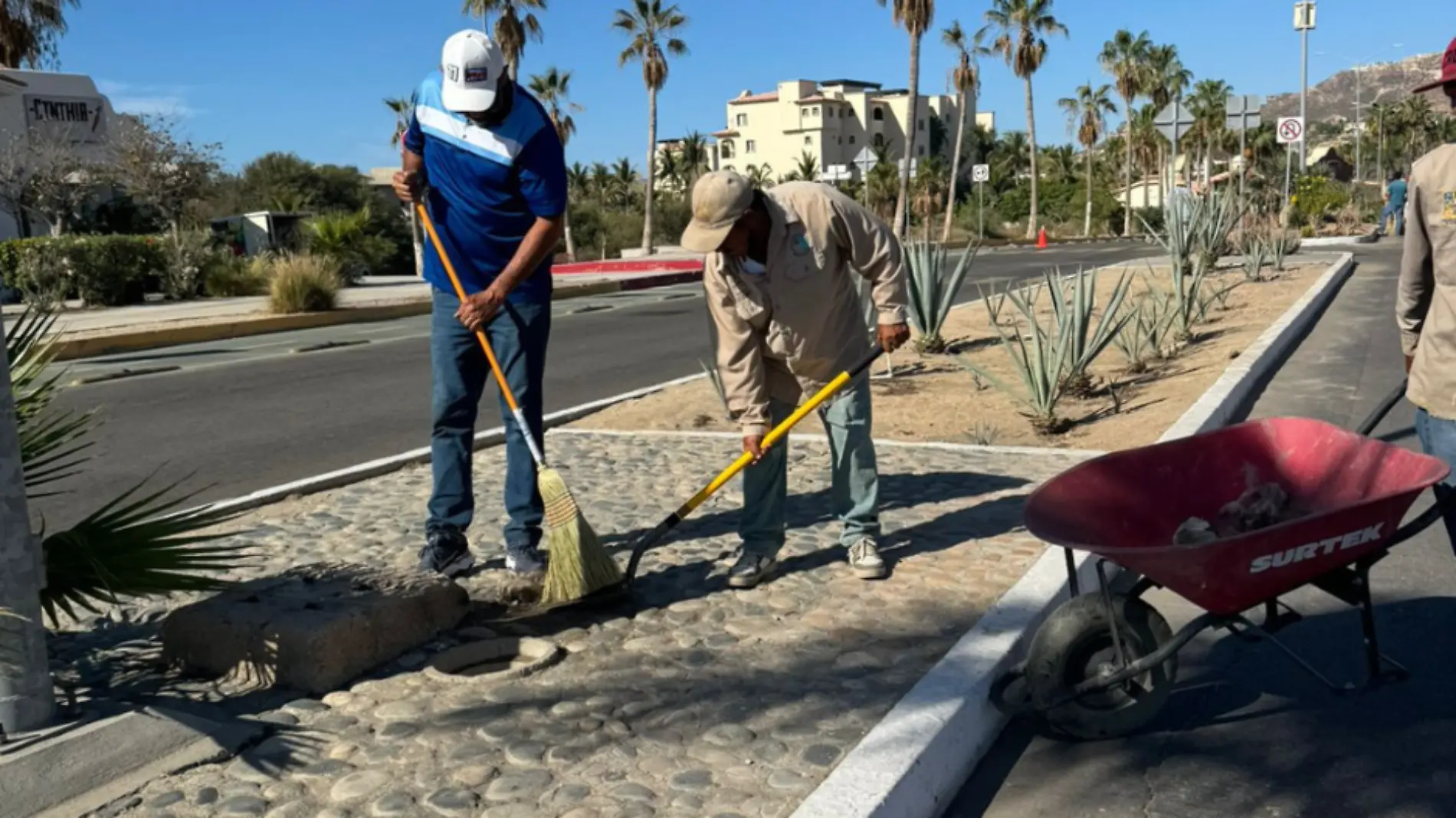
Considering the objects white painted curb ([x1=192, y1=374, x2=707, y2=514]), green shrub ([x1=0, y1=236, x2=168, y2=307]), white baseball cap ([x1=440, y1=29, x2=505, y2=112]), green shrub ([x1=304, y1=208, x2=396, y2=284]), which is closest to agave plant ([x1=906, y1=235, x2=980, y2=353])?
white painted curb ([x1=192, y1=374, x2=707, y2=514])

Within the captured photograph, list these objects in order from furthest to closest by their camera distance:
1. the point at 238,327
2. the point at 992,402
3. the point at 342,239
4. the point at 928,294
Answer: the point at 342,239 < the point at 238,327 < the point at 928,294 < the point at 992,402

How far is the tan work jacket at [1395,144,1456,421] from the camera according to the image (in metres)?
3.34

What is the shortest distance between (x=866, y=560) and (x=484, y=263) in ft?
5.73

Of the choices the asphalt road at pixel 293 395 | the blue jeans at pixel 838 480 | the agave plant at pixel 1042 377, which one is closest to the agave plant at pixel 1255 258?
the asphalt road at pixel 293 395

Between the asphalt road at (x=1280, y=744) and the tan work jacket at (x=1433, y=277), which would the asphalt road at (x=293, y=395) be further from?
the tan work jacket at (x=1433, y=277)

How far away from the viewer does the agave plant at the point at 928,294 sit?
10.6 meters

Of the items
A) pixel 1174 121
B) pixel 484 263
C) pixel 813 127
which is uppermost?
pixel 813 127

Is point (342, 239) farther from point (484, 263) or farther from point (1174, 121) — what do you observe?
point (484, 263)

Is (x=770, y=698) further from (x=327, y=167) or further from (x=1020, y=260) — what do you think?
(x=327, y=167)

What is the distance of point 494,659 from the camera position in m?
3.98

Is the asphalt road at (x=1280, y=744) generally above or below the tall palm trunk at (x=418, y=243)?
below

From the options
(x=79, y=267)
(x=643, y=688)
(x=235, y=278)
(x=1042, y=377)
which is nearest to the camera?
(x=643, y=688)

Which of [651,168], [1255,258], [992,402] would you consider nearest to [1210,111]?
[651,168]

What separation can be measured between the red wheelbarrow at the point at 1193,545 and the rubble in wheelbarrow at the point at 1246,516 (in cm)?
1
